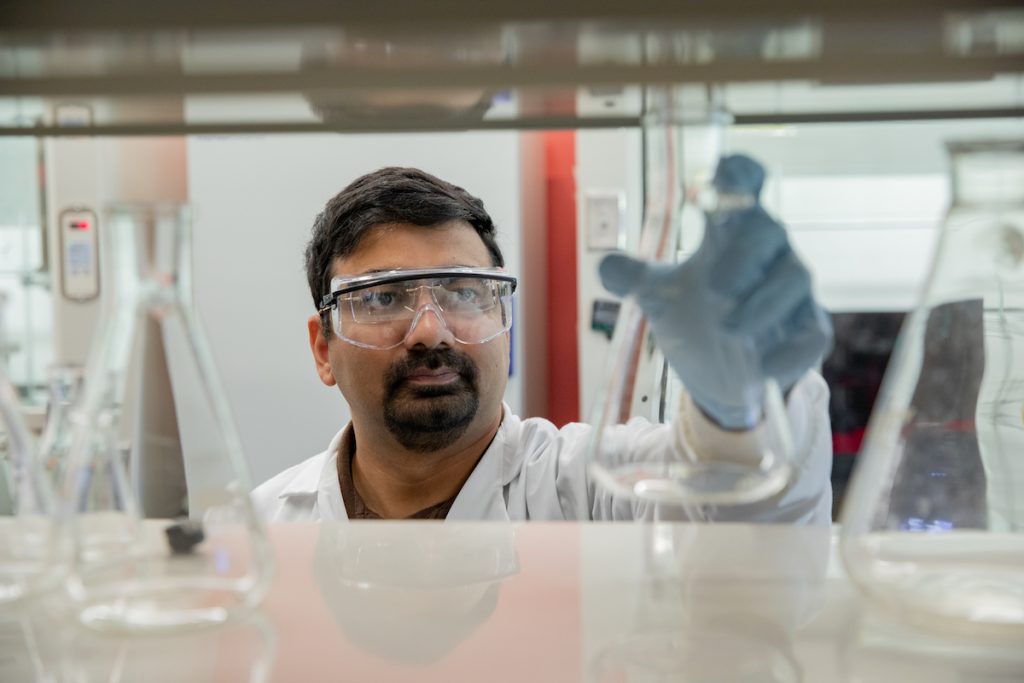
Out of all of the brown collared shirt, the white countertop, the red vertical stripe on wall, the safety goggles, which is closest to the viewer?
the white countertop

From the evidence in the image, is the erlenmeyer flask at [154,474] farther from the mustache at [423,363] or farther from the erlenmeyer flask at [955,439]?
the mustache at [423,363]

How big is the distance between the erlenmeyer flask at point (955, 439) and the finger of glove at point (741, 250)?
90 mm

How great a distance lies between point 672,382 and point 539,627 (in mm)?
157

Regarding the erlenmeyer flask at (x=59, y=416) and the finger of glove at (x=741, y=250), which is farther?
the erlenmeyer flask at (x=59, y=416)

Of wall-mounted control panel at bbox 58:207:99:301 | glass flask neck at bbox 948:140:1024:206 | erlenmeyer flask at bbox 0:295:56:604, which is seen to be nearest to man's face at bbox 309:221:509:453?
wall-mounted control panel at bbox 58:207:99:301

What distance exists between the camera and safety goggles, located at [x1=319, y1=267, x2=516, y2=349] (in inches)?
56.2

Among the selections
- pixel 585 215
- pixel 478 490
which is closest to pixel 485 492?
pixel 478 490

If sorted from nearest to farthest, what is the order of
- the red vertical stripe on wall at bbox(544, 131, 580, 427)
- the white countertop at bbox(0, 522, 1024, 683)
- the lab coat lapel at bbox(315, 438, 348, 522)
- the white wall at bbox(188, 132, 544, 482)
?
the white countertop at bbox(0, 522, 1024, 683) < the lab coat lapel at bbox(315, 438, 348, 522) < the white wall at bbox(188, 132, 544, 482) < the red vertical stripe on wall at bbox(544, 131, 580, 427)

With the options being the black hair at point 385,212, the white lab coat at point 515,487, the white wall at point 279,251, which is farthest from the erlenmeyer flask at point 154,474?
the white wall at point 279,251

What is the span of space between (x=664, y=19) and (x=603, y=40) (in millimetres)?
28

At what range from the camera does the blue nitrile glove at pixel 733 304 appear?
0.43m

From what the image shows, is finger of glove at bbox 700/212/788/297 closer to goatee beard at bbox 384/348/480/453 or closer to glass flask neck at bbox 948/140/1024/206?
glass flask neck at bbox 948/140/1024/206

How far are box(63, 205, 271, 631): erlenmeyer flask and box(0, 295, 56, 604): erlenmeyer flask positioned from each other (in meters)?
0.04

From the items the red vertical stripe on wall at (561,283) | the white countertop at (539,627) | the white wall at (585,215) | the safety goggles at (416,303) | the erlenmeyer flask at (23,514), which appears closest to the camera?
the white countertop at (539,627)
